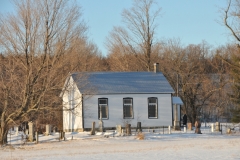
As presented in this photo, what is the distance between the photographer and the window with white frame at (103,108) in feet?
136

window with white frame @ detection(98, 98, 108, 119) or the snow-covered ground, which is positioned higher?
window with white frame @ detection(98, 98, 108, 119)

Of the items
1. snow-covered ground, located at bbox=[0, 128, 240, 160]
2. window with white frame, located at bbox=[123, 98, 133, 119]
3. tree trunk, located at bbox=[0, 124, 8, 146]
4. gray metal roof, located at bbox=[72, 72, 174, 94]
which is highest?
gray metal roof, located at bbox=[72, 72, 174, 94]

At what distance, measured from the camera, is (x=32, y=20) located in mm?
33188

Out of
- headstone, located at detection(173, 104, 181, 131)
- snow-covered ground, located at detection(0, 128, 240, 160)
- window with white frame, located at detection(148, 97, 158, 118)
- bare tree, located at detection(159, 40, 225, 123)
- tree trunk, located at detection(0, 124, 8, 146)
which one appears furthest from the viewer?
bare tree, located at detection(159, 40, 225, 123)

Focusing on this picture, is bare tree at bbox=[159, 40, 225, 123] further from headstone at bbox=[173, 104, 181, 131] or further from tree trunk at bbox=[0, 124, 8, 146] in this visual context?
tree trunk at bbox=[0, 124, 8, 146]

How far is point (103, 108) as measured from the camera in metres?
41.6

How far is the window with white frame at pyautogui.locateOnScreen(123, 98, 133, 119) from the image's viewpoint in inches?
1646

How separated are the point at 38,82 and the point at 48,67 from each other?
5.24ft

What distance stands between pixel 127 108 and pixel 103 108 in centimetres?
206

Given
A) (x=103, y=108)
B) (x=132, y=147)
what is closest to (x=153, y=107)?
(x=103, y=108)

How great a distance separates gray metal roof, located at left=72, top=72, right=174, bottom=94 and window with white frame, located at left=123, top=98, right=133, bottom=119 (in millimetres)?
696

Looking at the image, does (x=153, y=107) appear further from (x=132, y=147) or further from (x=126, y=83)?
(x=132, y=147)

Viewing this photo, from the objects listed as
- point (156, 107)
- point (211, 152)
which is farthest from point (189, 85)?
point (211, 152)

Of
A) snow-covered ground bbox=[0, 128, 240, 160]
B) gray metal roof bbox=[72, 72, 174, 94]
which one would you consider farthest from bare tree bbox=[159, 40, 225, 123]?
snow-covered ground bbox=[0, 128, 240, 160]
